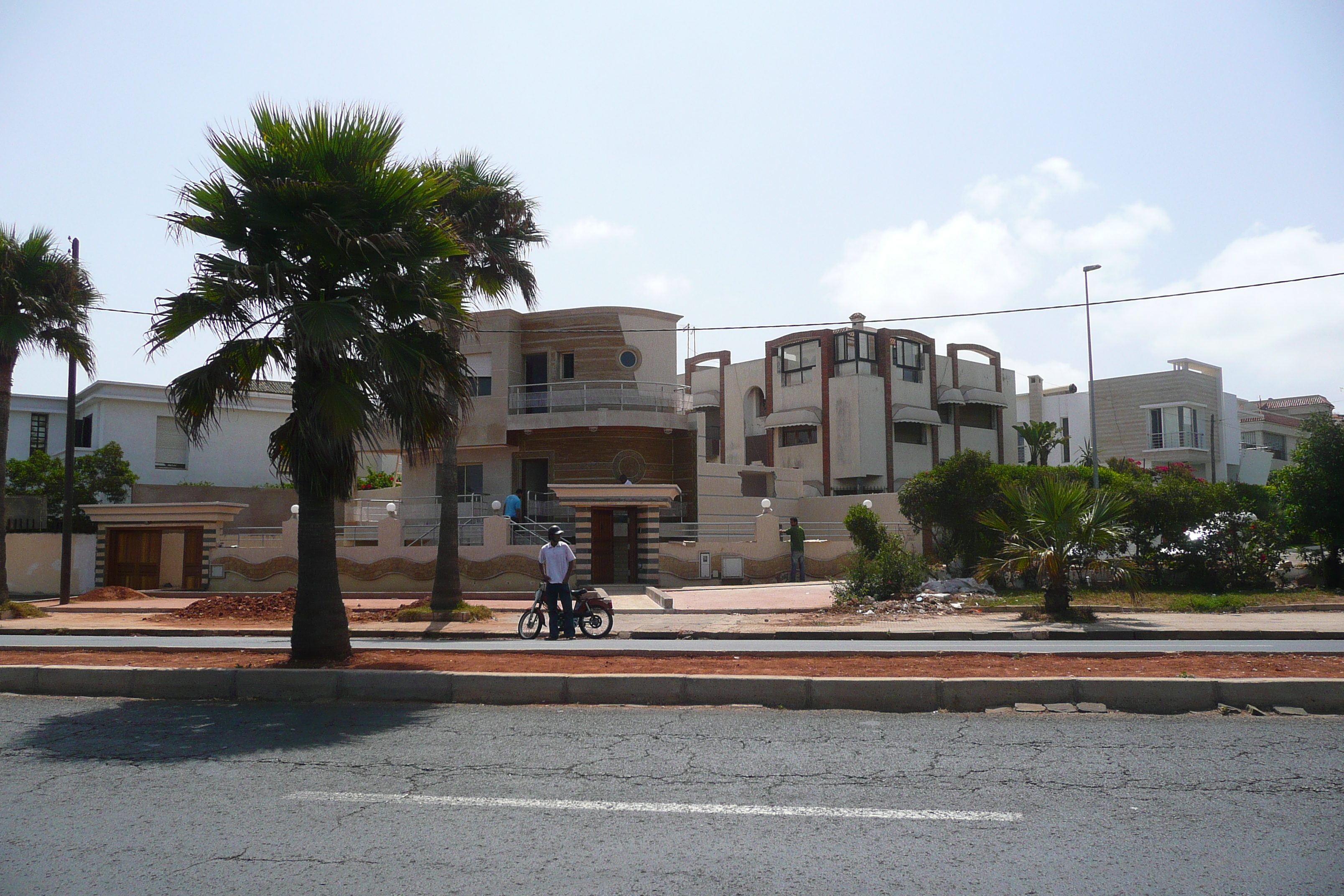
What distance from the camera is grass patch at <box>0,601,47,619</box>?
21.4 m

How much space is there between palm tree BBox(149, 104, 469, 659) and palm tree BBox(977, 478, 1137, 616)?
10.3 metres

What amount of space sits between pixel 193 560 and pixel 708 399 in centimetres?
2888

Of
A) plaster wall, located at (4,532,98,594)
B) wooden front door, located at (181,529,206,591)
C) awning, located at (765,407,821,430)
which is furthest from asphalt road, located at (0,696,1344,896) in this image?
awning, located at (765,407,821,430)

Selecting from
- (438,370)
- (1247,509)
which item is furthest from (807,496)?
(438,370)

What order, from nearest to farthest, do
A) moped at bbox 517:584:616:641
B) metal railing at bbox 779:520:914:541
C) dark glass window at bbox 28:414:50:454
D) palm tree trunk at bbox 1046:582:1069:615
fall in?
moped at bbox 517:584:616:641
palm tree trunk at bbox 1046:582:1069:615
metal railing at bbox 779:520:914:541
dark glass window at bbox 28:414:50:454

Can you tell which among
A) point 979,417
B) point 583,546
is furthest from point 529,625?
point 979,417

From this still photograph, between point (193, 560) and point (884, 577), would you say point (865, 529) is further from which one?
point (193, 560)

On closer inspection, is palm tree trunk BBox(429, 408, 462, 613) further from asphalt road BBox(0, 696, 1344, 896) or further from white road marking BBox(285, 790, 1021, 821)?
white road marking BBox(285, 790, 1021, 821)

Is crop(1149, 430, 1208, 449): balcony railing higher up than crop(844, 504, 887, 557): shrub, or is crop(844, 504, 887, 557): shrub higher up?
crop(1149, 430, 1208, 449): balcony railing

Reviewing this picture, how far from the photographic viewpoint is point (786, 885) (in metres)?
4.30

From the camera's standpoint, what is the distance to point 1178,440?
51500 millimetres

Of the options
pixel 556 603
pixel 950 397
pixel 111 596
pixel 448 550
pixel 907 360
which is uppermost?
pixel 907 360

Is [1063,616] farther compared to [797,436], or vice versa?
[797,436]

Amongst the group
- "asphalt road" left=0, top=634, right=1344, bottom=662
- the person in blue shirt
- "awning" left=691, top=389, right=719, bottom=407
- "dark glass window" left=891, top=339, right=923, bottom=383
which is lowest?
"asphalt road" left=0, top=634, right=1344, bottom=662
